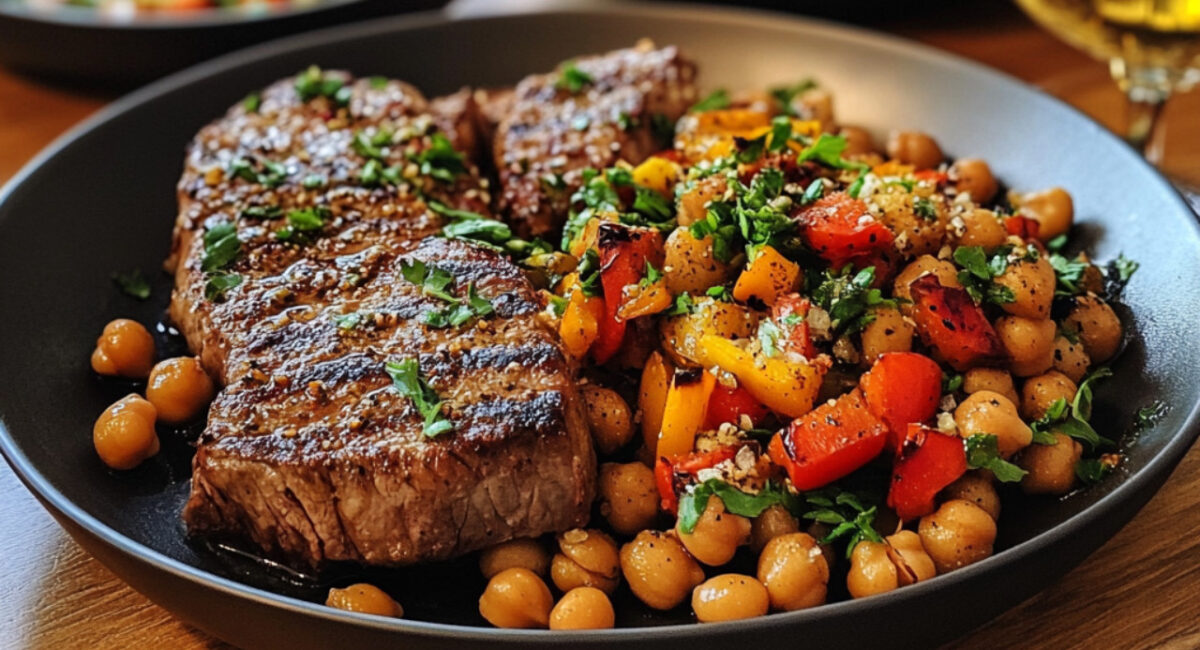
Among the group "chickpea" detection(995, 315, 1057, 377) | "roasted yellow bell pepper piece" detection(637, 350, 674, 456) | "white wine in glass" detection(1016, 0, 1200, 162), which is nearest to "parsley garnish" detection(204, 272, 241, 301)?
"roasted yellow bell pepper piece" detection(637, 350, 674, 456)

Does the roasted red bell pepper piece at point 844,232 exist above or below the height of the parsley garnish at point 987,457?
above

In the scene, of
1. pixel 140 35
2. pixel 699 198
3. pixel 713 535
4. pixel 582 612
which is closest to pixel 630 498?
pixel 713 535

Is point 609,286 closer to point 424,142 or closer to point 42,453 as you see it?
point 424,142

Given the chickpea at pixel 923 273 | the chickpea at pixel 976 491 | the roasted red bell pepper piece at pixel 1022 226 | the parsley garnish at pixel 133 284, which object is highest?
the chickpea at pixel 923 273

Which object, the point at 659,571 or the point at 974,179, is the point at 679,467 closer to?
the point at 659,571

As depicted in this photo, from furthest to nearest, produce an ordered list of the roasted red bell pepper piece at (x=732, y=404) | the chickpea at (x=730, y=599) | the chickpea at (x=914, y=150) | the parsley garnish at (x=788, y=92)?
the parsley garnish at (x=788, y=92), the chickpea at (x=914, y=150), the roasted red bell pepper piece at (x=732, y=404), the chickpea at (x=730, y=599)

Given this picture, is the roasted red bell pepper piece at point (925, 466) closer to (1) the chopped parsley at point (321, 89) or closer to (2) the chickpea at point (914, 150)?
(2) the chickpea at point (914, 150)

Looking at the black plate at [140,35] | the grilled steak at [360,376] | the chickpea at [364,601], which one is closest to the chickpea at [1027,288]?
the grilled steak at [360,376]

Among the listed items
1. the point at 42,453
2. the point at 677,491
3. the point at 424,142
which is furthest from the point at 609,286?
the point at 42,453
